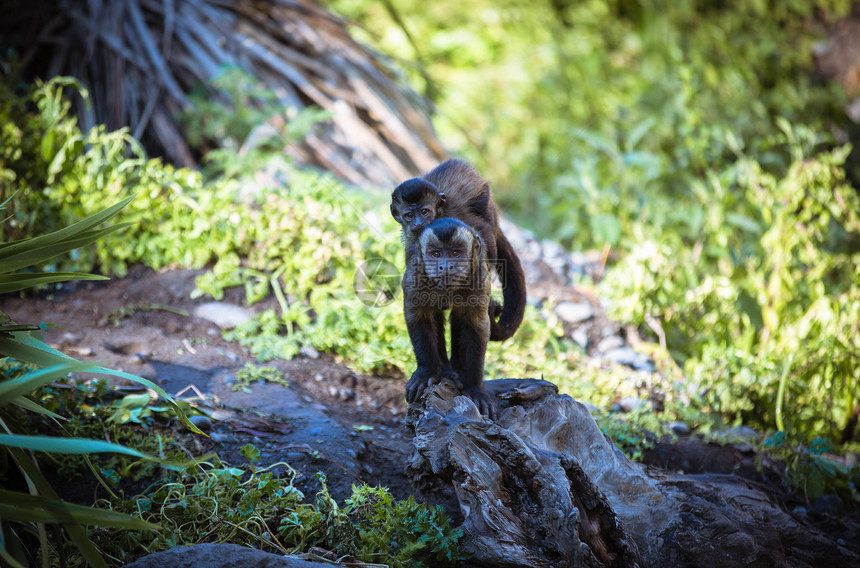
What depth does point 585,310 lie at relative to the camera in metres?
6.21

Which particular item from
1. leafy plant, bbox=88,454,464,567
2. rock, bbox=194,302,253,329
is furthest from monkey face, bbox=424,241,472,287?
rock, bbox=194,302,253,329

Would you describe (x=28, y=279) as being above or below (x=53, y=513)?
above

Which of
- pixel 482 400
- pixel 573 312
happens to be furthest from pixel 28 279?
pixel 573 312

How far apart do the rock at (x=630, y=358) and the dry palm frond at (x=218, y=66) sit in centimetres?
300

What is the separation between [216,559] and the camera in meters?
2.48

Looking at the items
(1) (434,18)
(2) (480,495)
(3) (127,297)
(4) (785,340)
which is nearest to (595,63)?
(1) (434,18)

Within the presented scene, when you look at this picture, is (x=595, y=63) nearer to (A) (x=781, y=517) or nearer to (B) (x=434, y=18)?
(B) (x=434, y=18)

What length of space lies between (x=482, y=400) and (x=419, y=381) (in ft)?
1.14

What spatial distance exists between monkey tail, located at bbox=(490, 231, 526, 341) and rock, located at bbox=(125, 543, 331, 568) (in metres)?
1.93

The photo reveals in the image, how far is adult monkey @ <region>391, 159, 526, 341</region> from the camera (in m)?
3.78

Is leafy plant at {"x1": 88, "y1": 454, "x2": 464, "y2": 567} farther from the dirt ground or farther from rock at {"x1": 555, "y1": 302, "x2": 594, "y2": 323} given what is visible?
rock at {"x1": 555, "y1": 302, "x2": 594, "y2": 323}

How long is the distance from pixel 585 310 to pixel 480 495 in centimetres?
365

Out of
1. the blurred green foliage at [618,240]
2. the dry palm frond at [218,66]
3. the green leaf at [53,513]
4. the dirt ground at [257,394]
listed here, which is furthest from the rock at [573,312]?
the green leaf at [53,513]

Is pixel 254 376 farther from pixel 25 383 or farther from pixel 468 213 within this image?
pixel 25 383
